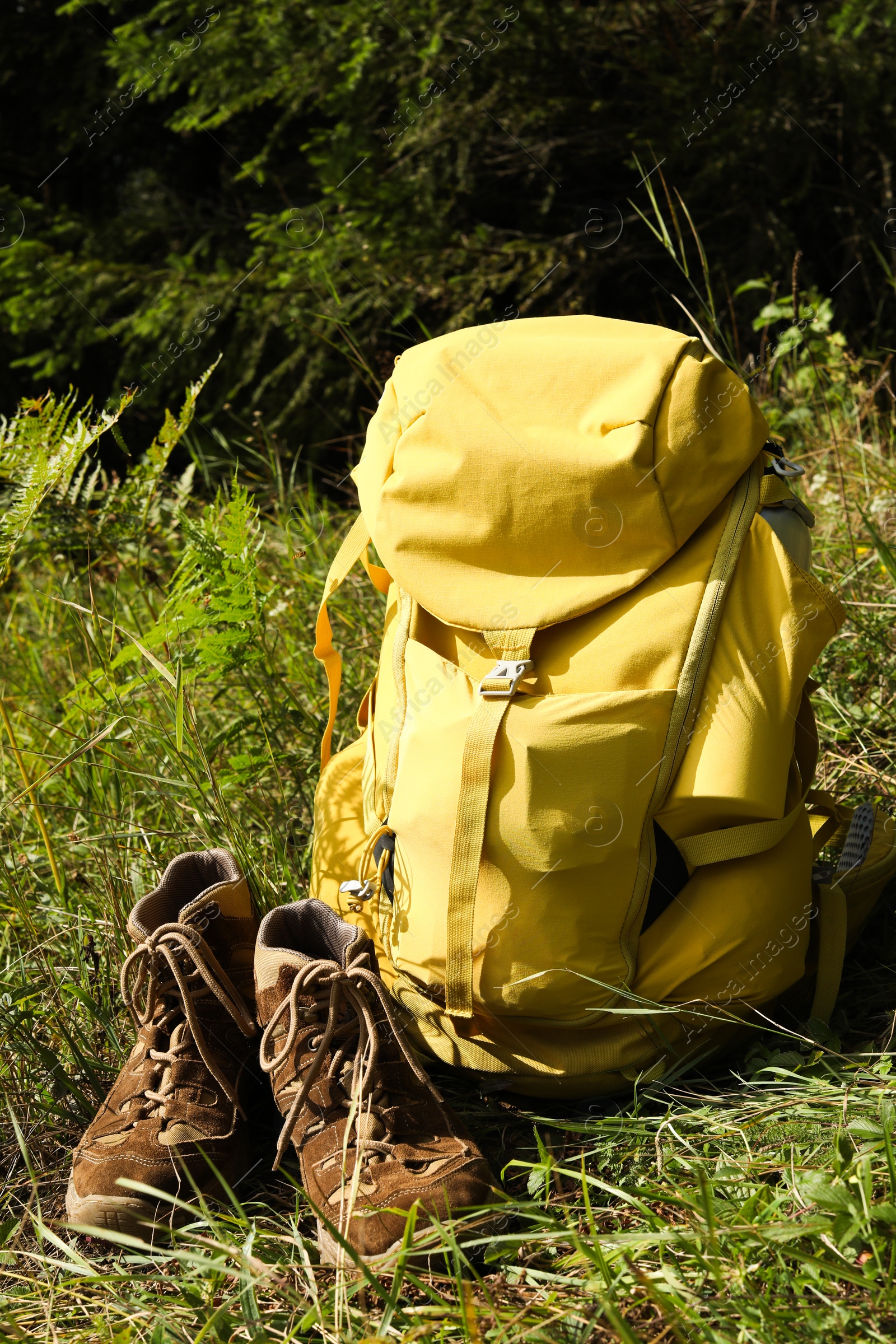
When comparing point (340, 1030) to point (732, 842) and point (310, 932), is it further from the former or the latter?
point (732, 842)

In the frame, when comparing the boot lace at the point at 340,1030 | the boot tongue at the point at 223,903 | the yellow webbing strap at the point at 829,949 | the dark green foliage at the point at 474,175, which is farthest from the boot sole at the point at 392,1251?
the dark green foliage at the point at 474,175

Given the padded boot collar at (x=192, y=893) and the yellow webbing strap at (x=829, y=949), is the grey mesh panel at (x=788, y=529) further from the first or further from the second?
the padded boot collar at (x=192, y=893)

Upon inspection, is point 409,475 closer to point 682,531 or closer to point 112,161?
point 682,531

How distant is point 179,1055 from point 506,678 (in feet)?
2.38

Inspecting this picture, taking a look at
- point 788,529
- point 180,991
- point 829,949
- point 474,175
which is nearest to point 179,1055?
point 180,991

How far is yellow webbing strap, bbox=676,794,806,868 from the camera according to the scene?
128cm

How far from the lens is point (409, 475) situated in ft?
4.60

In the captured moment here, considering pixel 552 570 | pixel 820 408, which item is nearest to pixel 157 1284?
pixel 552 570

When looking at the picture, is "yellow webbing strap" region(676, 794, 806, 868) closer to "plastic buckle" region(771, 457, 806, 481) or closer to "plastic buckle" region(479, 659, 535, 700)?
"plastic buckle" region(479, 659, 535, 700)

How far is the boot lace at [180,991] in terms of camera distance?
136 centimetres

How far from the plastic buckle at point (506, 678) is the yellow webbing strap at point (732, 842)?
0.32 m

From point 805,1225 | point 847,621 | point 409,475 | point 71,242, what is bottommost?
point 847,621

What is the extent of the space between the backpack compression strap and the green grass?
0.58ft

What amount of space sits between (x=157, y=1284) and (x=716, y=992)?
32.1 inches
